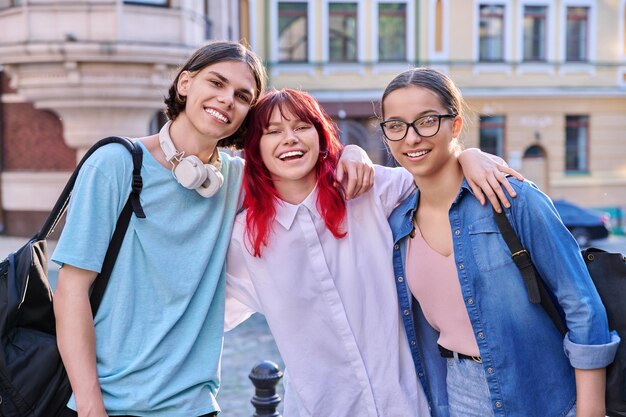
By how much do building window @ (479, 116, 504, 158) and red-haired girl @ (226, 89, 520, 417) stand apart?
2223 cm

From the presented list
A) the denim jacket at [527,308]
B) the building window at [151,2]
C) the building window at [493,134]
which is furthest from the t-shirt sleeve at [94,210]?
the building window at [493,134]

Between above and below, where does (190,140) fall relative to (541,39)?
below

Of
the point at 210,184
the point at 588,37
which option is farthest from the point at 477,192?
the point at 588,37

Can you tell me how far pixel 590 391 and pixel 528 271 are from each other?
449 millimetres

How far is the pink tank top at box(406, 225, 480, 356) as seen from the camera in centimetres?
269

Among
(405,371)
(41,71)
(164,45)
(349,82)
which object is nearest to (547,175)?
(349,82)

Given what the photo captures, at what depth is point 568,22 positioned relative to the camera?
2538 centimetres

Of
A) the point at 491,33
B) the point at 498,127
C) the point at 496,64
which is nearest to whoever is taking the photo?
the point at 498,127

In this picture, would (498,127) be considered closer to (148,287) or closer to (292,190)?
(292,190)

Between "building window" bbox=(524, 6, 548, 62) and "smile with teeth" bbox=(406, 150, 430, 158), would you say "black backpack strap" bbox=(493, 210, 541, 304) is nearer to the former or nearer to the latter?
"smile with teeth" bbox=(406, 150, 430, 158)

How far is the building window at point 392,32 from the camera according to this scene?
24.3 m

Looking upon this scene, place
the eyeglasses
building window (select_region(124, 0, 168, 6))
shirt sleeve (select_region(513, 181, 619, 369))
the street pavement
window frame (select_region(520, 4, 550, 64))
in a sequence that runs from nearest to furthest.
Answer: shirt sleeve (select_region(513, 181, 619, 369)) < the eyeglasses < the street pavement < building window (select_region(124, 0, 168, 6)) < window frame (select_region(520, 4, 550, 64))

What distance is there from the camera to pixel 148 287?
262 centimetres

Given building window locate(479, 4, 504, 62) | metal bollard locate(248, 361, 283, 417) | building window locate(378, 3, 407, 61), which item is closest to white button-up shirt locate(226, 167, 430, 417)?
metal bollard locate(248, 361, 283, 417)
